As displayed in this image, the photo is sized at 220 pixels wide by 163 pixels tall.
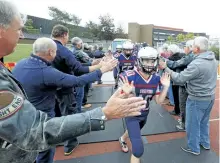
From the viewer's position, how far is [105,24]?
3912 cm

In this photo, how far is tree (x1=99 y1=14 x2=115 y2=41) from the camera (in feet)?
128

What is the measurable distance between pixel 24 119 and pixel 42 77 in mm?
1462

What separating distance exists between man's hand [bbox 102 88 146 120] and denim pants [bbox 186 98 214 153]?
2.68 meters

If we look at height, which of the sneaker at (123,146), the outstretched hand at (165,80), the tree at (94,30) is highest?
the tree at (94,30)

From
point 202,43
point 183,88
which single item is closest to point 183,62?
point 183,88

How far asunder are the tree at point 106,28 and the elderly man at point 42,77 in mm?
37273

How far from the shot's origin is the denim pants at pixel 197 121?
3.50 metres

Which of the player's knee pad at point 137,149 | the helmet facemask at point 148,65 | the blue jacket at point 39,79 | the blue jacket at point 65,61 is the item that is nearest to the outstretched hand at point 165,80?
the helmet facemask at point 148,65

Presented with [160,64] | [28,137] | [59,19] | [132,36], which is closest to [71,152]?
[160,64]

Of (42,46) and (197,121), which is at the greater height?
(42,46)

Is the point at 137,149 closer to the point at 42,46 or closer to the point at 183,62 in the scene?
the point at 42,46

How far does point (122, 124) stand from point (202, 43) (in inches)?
107

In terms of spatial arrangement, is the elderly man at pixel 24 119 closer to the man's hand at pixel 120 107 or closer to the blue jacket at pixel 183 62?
the man's hand at pixel 120 107

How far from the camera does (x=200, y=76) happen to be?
333cm
